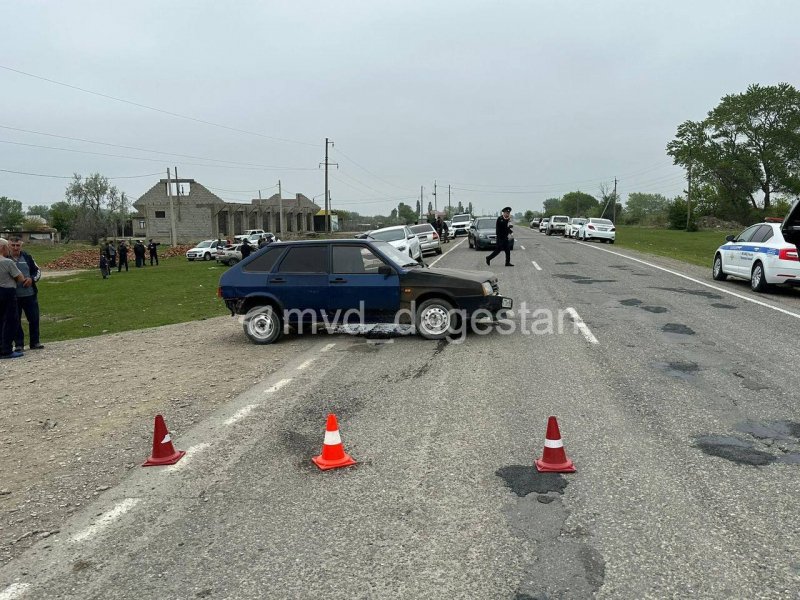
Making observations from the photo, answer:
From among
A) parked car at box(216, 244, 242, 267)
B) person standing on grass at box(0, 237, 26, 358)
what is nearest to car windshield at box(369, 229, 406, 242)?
person standing on grass at box(0, 237, 26, 358)

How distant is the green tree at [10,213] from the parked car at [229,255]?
82.7 metres

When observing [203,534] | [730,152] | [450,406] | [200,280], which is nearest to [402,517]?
[203,534]

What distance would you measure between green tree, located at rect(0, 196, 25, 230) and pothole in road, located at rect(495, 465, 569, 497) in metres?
119

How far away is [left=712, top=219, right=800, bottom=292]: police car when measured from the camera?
13383mm

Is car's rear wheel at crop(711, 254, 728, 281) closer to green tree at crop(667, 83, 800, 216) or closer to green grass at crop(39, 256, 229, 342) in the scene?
green grass at crop(39, 256, 229, 342)

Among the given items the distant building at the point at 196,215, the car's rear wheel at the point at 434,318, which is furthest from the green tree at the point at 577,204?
the car's rear wheel at the point at 434,318

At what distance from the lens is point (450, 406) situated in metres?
5.99

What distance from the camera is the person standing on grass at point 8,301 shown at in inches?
357

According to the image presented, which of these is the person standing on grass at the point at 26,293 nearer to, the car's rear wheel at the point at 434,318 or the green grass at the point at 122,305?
the green grass at the point at 122,305

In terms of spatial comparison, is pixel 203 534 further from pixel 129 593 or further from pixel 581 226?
pixel 581 226

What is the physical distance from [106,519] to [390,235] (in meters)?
19.2

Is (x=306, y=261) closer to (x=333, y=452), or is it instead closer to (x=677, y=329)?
(x=333, y=452)

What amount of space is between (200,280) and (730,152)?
72.2 metres

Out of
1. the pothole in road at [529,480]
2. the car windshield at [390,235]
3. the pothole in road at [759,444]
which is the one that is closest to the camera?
the pothole in road at [529,480]
